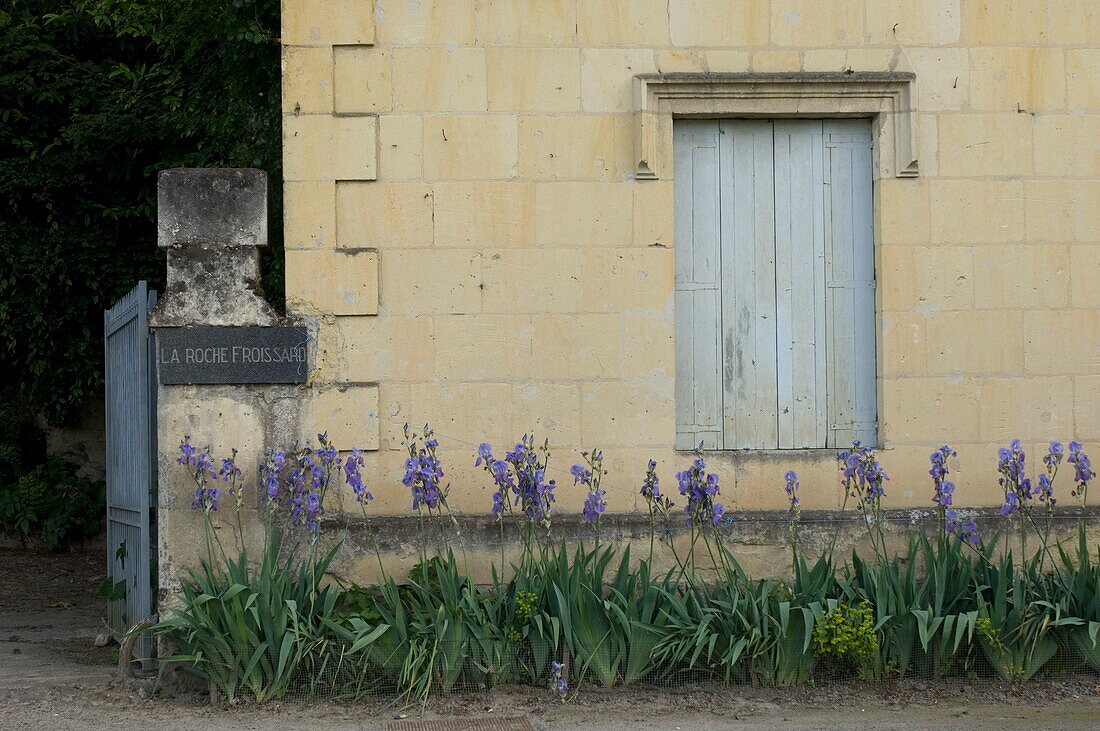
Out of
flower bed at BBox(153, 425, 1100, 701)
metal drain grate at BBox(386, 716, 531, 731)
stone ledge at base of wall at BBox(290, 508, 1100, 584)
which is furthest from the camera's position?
stone ledge at base of wall at BBox(290, 508, 1100, 584)

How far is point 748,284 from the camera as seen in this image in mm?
6512

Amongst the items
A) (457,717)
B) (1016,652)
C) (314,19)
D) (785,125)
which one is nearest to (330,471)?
(457,717)

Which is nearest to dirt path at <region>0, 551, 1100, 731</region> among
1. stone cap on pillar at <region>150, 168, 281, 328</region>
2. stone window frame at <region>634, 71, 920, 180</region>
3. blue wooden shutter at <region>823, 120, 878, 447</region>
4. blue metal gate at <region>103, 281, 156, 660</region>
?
blue metal gate at <region>103, 281, 156, 660</region>

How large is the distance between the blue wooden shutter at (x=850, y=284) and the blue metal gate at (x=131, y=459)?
11.9 ft

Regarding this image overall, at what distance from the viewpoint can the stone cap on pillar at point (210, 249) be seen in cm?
618

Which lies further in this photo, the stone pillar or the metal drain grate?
the stone pillar

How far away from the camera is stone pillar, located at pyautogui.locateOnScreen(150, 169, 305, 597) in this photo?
6172 mm

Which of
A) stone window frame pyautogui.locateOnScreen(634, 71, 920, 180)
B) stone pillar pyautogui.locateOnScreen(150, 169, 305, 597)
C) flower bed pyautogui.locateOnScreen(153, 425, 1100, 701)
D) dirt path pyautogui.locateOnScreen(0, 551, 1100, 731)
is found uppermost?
stone window frame pyautogui.locateOnScreen(634, 71, 920, 180)

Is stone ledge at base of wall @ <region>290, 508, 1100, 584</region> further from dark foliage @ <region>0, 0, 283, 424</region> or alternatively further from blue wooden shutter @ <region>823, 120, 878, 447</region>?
dark foliage @ <region>0, 0, 283, 424</region>

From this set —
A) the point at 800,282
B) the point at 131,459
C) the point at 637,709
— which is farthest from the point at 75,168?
the point at 637,709

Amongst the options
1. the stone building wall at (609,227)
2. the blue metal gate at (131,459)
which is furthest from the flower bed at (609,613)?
the blue metal gate at (131,459)

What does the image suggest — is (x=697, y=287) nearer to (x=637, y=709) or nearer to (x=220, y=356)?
(x=637, y=709)

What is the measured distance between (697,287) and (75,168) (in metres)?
7.41

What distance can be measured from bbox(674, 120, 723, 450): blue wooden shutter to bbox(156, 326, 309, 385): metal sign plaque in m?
2.02
